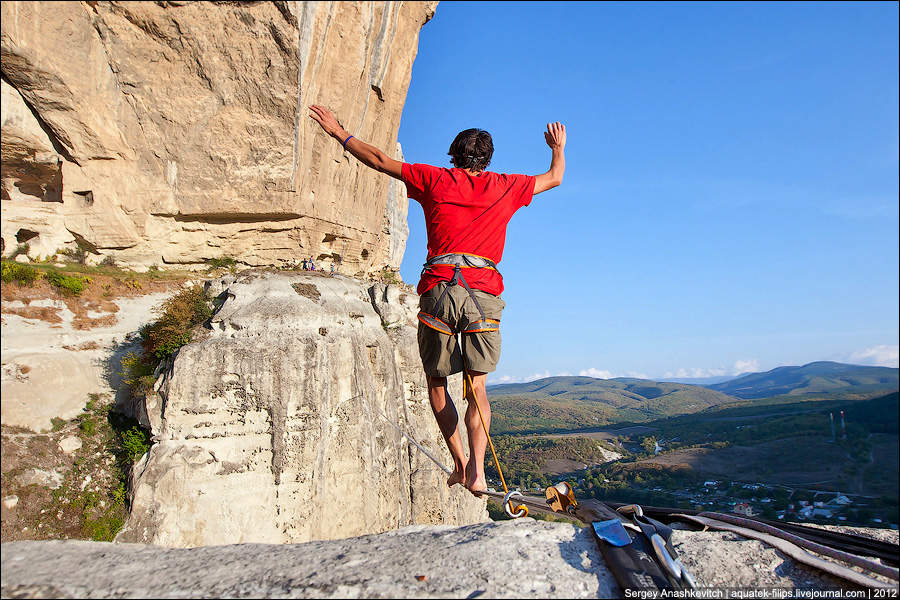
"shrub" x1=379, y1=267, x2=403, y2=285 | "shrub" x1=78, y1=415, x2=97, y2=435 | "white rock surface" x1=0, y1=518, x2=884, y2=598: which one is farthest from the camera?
"shrub" x1=379, y1=267, x2=403, y2=285

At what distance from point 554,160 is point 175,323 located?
1054 cm

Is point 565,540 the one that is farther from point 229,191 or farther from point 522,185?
point 229,191

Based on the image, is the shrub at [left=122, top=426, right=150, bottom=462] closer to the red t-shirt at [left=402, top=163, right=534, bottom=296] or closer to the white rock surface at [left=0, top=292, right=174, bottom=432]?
the white rock surface at [left=0, top=292, right=174, bottom=432]

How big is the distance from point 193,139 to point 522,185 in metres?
13.6

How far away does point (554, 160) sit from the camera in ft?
14.0

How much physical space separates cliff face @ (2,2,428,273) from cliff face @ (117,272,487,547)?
2.81 m

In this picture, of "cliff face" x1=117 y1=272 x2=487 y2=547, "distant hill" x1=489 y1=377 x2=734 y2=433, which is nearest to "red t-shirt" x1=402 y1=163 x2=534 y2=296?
"cliff face" x1=117 y1=272 x2=487 y2=547

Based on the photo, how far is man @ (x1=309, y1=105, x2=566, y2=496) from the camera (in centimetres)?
371

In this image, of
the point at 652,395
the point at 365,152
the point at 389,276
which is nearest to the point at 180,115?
the point at 389,276

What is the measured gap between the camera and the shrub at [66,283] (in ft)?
36.3

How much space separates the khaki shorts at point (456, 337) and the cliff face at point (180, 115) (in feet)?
42.0

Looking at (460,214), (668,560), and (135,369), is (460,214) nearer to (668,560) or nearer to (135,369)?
(668,560)

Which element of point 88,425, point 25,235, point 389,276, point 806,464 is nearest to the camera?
point 806,464

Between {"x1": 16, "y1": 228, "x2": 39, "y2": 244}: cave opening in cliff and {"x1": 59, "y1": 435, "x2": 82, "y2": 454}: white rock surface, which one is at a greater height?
{"x1": 16, "y1": 228, "x2": 39, "y2": 244}: cave opening in cliff
